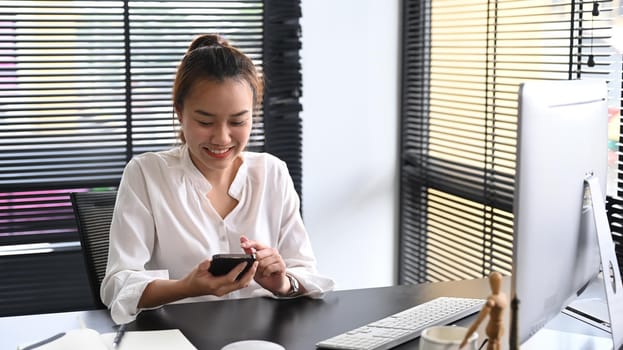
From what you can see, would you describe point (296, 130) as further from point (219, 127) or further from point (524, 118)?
point (524, 118)

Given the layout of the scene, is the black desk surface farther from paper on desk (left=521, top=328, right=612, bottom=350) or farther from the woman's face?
the woman's face

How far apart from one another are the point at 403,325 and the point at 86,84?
1863 mm

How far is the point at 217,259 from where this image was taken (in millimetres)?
1798

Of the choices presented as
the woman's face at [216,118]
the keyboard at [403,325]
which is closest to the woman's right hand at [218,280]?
the keyboard at [403,325]

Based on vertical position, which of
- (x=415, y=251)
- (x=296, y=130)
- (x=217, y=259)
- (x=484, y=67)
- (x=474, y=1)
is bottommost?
(x=415, y=251)

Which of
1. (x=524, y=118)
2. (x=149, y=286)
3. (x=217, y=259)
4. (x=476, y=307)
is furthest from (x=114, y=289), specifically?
(x=524, y=118)

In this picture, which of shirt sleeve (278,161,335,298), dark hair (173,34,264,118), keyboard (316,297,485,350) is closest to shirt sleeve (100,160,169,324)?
dark hair (173,34,264,118)

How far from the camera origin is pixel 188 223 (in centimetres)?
214

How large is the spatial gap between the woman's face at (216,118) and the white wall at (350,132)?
1.29m

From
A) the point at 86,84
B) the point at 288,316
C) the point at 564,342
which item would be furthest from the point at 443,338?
the point at 86,84

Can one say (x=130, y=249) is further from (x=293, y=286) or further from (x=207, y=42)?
(x=207, y=42)

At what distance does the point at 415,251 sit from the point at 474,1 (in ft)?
3.63

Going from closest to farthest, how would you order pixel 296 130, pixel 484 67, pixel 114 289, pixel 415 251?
pixel 114 289
pixel 484 67
pixel 296 130
pixel 415 251

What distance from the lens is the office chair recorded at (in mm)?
2197
